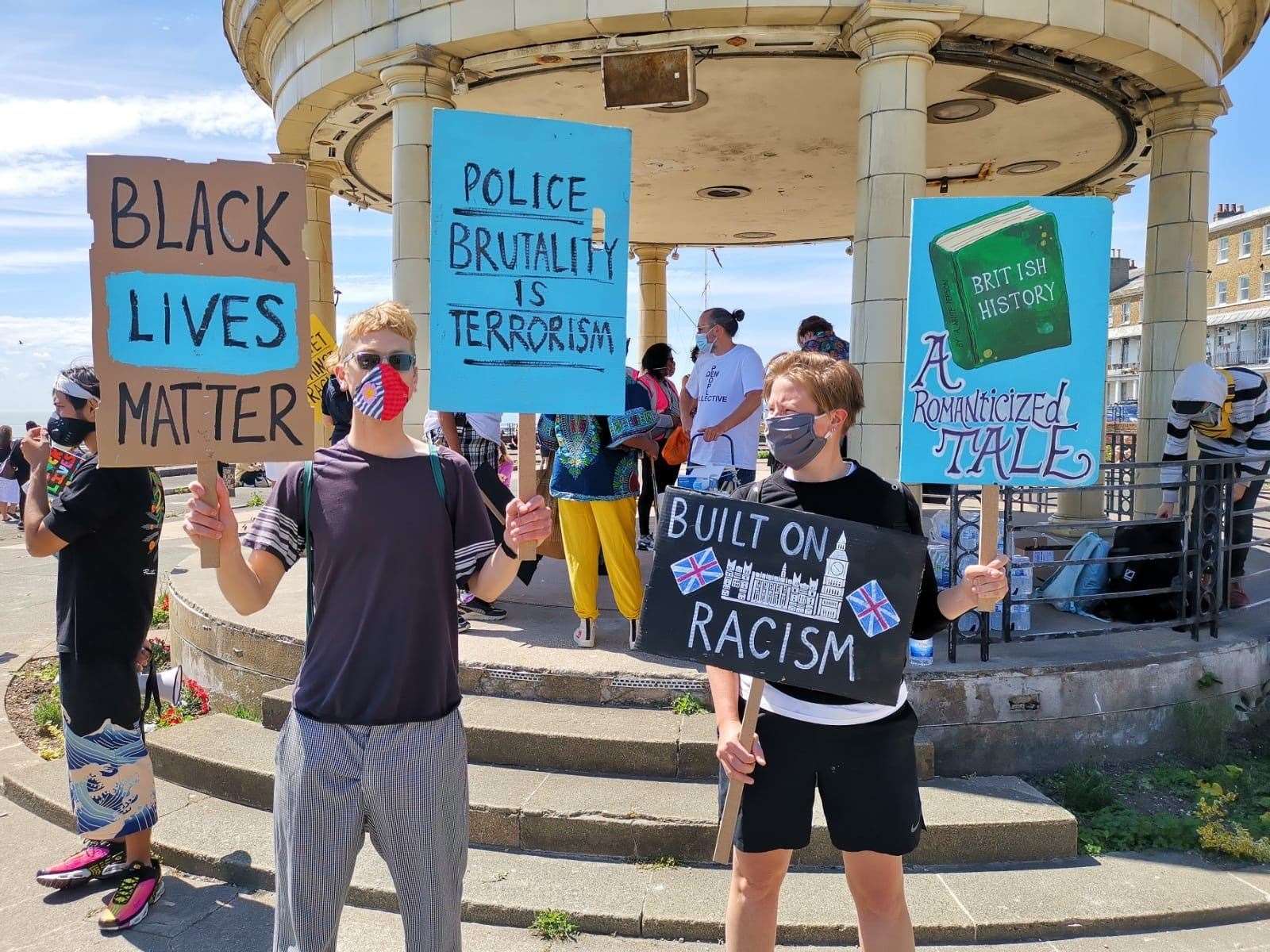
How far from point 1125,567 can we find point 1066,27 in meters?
3.75

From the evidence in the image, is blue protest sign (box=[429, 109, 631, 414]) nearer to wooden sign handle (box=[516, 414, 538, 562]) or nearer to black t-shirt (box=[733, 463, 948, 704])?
wooden sign handle (box=[516, 414, 538, 562])

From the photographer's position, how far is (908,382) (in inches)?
116

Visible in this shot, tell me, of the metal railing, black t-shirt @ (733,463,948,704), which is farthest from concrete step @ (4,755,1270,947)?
black t-shirt @ (733,463,948,704)

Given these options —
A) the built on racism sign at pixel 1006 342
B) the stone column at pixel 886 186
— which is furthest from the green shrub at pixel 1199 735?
the built on racism sign at pixel 1006 342

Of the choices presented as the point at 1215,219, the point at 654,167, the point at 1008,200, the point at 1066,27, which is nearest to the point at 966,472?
the point at 1008,200

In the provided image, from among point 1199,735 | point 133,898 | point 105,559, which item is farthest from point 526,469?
point 1199,735

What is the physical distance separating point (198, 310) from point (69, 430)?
1.34 m

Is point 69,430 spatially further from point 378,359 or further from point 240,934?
point 240,934

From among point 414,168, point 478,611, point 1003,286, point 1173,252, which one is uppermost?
point 414,168

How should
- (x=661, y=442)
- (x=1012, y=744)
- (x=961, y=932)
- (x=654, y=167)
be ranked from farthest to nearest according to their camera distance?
(x=654, y=167), (x=661, y=442), (x=1012, y=744), (x=961, y=932)

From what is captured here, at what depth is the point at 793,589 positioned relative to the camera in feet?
8.39

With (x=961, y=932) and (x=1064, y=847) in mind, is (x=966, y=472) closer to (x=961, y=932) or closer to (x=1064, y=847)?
(x=961, y=932)

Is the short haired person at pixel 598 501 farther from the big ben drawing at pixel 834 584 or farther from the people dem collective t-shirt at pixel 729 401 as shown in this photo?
the big ben drawing at pixel 834 584

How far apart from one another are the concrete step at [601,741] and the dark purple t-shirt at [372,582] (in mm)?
2118
